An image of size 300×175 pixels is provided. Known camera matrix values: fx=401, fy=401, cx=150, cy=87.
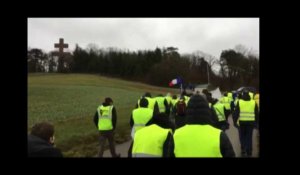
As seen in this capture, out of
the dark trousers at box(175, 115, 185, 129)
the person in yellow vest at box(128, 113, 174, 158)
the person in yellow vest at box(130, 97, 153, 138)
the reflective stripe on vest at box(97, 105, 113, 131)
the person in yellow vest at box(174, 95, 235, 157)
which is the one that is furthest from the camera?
the dark trousers at box(175, 115, 185, 129)

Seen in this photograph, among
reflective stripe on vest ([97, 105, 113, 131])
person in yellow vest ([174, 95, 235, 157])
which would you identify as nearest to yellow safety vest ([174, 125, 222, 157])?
person in yellow vest ([174, 95, 235, 157])

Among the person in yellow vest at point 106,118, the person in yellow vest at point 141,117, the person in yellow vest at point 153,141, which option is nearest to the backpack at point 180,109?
the person in yellow vest at point 106,118

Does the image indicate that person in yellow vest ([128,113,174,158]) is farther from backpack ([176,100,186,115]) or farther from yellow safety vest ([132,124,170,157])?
backpack ([176,100,186,115])

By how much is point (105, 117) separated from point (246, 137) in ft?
12.8

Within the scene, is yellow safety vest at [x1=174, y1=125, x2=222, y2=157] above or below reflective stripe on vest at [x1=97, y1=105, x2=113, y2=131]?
above

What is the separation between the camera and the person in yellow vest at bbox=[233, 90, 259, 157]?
35.8ft

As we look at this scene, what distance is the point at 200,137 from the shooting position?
14.5 feet

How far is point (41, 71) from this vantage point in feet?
291

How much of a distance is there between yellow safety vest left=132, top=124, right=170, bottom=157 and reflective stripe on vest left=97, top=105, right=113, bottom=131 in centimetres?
532

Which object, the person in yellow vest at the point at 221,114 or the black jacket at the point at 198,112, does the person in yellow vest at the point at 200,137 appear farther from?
the person in yellow vest at the point at 221,114

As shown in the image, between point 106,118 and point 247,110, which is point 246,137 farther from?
point 106,118

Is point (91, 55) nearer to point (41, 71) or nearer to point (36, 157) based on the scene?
point (41, 71)

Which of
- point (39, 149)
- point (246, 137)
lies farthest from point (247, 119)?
point (39, 149)
